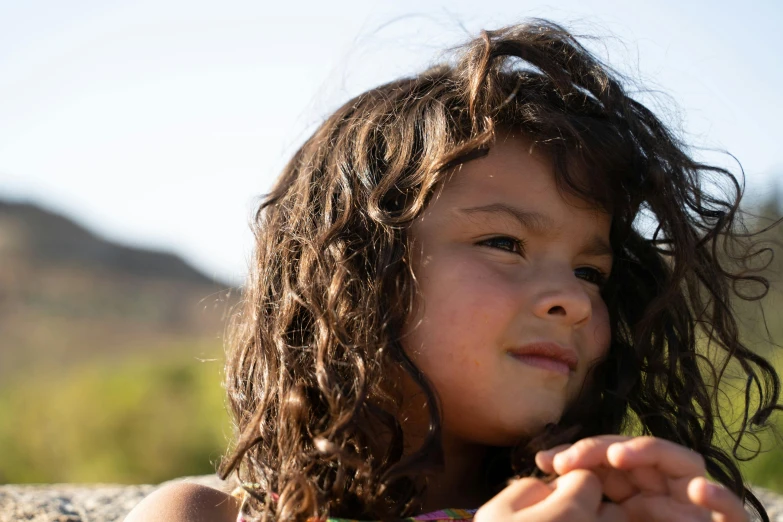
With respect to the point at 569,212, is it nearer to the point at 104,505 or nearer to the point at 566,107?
the point at 566,107

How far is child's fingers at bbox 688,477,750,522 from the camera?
1.24m

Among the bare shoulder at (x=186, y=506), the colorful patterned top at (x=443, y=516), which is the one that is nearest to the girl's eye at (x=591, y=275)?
the colorful patterned top at (x=443, y=516)

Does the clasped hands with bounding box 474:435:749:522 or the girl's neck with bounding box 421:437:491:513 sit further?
the girl's neck with bounding box 421:437:491:513

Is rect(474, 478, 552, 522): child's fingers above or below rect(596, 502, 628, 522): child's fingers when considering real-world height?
above

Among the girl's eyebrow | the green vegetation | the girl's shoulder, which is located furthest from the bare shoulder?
the green vegetation

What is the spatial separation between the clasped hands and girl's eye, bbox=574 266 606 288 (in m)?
0.65

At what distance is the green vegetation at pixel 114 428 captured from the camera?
6.22m

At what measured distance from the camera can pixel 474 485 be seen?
6.61 ft

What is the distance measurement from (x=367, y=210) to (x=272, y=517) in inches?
27.9

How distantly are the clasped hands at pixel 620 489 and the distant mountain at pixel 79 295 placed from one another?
41.5 ft

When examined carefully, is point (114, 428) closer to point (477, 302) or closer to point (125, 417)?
point (125, 417)

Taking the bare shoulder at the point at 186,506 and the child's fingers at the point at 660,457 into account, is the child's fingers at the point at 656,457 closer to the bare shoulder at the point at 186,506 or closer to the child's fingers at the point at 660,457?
the child's fingers at the point at 660,457

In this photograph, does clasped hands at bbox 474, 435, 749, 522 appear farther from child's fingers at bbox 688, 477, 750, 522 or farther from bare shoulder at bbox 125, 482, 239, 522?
bare shoulder at bbox 125, 482, 239, 522

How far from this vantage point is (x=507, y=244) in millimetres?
1812
